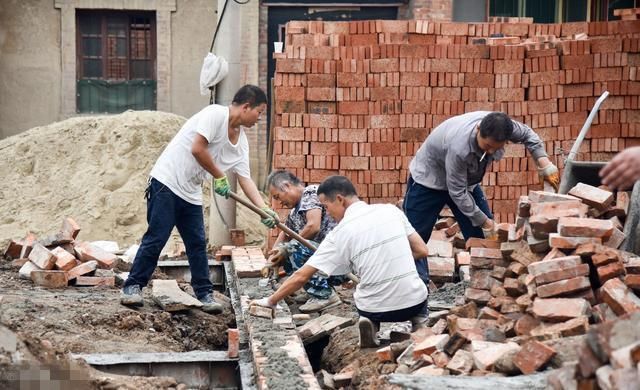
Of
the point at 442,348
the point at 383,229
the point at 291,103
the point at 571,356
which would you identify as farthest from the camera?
the point at 291,103

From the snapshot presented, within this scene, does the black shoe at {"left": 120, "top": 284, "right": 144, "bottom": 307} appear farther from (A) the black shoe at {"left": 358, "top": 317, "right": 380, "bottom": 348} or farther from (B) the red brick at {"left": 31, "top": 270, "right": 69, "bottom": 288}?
(A) the black shoe at {"left": 358, "top": 317, "right": 380, "bottom": 348}

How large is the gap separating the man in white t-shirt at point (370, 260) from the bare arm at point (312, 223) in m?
1.41

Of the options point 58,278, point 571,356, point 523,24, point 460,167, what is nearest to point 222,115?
point 460,167

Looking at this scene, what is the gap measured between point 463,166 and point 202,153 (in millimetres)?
1807

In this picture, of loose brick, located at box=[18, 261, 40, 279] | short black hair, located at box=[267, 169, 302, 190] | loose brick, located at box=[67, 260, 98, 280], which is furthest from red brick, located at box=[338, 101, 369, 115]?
loose brick, located at box=[18, 261, 40, 279]

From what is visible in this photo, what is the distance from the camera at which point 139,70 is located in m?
17.8

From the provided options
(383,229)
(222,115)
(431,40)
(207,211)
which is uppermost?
(431,40)

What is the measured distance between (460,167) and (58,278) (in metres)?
3.60

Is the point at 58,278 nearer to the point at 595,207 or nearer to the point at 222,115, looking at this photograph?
the point at 222,115

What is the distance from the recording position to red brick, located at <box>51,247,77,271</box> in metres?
8.13

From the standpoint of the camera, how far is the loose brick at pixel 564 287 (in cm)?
503

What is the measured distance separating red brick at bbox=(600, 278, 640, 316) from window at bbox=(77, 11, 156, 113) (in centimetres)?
1386

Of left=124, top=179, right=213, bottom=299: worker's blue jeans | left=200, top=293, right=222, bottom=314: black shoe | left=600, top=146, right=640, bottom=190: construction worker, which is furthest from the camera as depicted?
left=200, top=293, right=222, bottom=314: black shoe

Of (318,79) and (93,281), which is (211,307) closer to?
(93,281)
